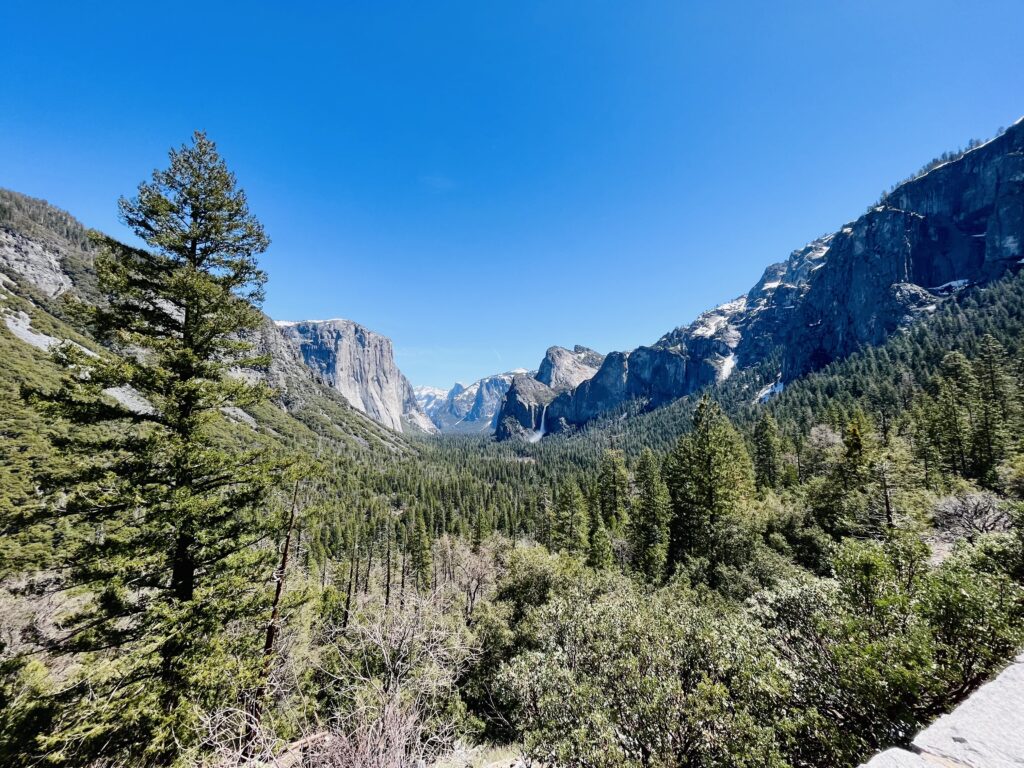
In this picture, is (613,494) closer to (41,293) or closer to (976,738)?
(976,738)

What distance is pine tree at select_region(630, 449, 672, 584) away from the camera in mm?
32656

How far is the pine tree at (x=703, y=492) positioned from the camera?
29750 mm

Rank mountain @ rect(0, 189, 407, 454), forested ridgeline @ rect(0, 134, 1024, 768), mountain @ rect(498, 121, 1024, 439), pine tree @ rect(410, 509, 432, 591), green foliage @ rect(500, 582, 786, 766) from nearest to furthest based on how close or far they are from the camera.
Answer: forested ridgeline @ rect(0, 134, 1024, 768), green foliage @ rect(500, 582, 786, 766), pine tree @ rect(410, 509, 432, 591), mountain @ rect(0, 189, 407, 454), mountain @ rect(498, 121, 1024, 439)

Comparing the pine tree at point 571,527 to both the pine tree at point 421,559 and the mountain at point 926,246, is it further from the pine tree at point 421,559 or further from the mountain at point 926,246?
the mountain at point 926,246

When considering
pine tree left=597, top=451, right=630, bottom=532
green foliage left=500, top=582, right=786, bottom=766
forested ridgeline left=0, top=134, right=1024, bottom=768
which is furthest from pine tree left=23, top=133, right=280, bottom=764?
pine tree left=597, top=451, right=630, bottom=532

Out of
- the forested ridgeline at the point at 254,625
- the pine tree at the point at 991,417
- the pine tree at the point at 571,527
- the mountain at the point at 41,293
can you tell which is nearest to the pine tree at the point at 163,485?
the forested ridgeline at the point at 254,625

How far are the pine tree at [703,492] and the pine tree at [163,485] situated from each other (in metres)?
29.4

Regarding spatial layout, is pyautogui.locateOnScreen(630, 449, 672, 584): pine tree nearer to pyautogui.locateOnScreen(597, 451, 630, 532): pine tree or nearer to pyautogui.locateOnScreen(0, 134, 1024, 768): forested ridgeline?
pyautogui.locateOnScreen(597, 451, 630, 532): pine tree

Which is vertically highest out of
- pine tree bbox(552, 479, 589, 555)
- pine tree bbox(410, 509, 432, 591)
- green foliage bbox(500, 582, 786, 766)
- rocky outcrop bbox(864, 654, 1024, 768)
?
rocky outcrop bbox(864, 654, 1024, 768)

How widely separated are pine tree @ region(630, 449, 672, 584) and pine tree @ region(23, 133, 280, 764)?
97.6 feet

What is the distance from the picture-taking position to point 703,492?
30.8 m

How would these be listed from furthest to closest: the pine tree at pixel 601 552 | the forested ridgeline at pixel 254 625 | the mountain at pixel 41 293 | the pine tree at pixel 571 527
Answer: the mountain at pixel 41 293 → the pine tree at pixel 571 527 → the pine tree at pixel 601 552 → the forested ridgeline at pixel 254 625

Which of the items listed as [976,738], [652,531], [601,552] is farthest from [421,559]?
[976,738]

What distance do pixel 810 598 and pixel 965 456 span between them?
51.1 m
